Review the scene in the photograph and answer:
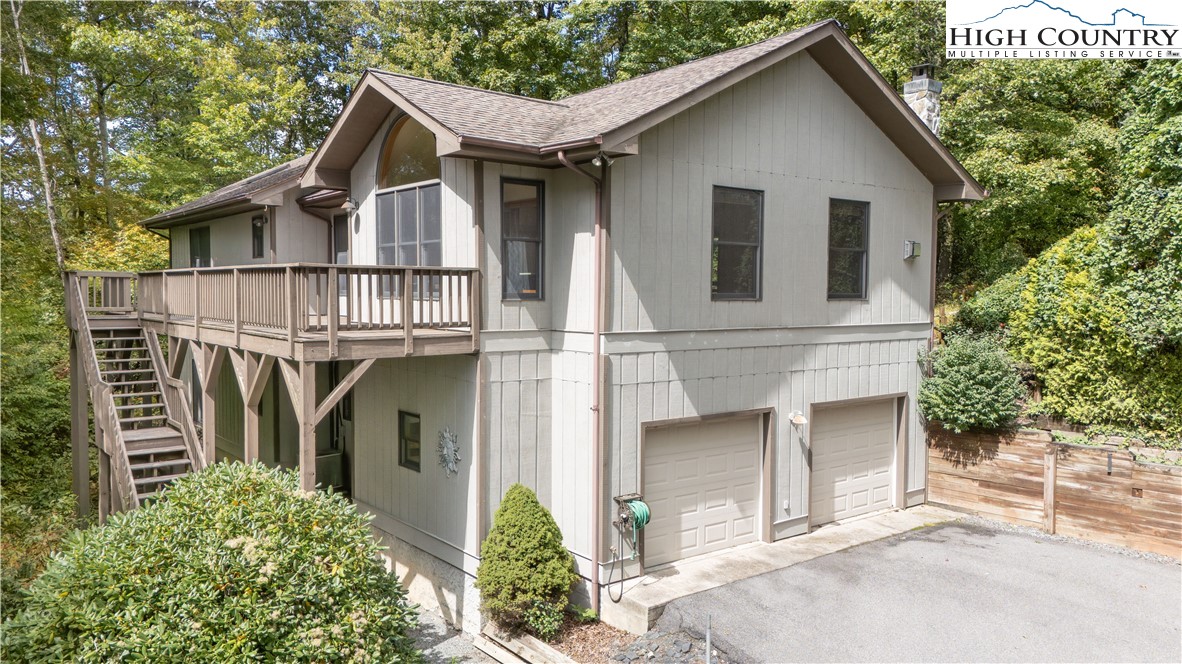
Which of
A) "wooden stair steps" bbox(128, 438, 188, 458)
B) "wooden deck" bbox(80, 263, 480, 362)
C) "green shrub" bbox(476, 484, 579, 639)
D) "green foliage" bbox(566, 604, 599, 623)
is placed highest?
"wooden deck" bbox(80, 263, 480, 362)

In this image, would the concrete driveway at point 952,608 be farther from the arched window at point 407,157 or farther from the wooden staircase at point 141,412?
the wooden staircase at point 141,412

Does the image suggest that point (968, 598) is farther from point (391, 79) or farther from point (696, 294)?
point (391, 79)

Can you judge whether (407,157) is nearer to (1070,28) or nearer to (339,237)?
(339,237)

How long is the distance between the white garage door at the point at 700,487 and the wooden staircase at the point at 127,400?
640 centimetres

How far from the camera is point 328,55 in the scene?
29234 millimetres

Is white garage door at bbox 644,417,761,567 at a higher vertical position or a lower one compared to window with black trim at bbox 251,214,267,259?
lower

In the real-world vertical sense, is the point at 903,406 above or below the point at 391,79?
below

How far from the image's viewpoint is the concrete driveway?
24.1 ft

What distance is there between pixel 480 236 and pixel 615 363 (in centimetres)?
220

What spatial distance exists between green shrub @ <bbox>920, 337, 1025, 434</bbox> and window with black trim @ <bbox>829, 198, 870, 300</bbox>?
187cm

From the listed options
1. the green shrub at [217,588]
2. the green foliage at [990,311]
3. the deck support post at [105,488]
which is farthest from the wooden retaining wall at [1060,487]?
the deck support post at [105,488]

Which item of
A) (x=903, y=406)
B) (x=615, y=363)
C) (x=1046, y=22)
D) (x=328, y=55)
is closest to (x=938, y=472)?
(x=903, y=406)

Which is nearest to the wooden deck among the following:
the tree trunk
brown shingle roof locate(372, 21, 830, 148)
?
brown shingle roof locate(372, 21, 830, 148)

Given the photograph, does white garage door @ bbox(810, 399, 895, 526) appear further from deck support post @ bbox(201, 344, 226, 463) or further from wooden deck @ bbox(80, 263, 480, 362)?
deck support post @ bbox(201, 344, 226, 463)
